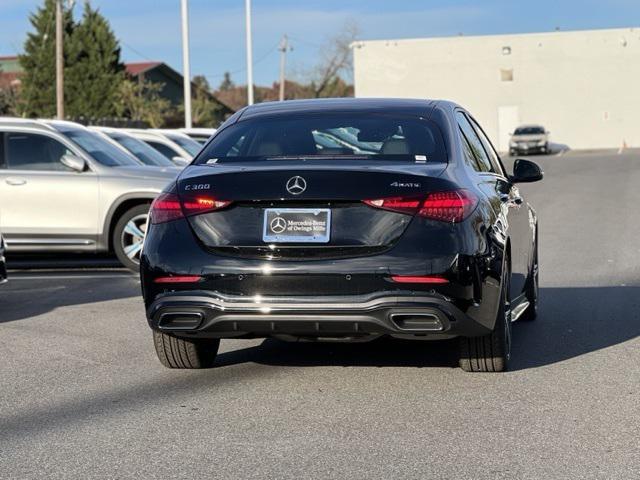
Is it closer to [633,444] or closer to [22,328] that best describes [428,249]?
[633,444]

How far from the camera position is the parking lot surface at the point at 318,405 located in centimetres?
513

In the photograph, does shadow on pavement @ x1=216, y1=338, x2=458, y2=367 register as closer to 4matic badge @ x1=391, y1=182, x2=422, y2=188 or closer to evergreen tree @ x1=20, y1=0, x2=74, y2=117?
4matic badge @ x1=391, y1=182, x2=422, y2=188

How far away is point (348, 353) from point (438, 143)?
1641 millimetres

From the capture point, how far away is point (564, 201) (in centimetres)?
2505

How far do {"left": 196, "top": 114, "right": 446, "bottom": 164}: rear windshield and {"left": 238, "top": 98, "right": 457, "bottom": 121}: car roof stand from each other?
0.08 metres

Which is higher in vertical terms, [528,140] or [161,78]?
[161,78]

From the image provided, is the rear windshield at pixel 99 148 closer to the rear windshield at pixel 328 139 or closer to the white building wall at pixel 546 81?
the rear windshield at pixel 328 139

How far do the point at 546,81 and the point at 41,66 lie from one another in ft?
94.9

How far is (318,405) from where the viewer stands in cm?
626

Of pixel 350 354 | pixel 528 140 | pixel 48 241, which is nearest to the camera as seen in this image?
pixel 350 354

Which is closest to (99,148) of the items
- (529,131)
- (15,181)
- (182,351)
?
(15,181)

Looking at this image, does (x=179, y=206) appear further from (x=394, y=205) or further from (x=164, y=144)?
(x=164, y=144)

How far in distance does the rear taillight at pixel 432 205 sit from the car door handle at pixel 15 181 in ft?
26.2

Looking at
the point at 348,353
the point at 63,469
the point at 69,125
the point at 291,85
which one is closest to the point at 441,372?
the point at 348,353
